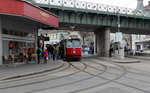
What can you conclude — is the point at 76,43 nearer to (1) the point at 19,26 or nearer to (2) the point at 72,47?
(2) the point at 72,47

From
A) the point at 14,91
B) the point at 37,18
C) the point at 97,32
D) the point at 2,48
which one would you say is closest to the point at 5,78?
the point at 14,91

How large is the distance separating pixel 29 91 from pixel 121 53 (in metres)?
24.1

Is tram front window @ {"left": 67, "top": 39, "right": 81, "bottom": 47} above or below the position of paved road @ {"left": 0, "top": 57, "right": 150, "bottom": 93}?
above

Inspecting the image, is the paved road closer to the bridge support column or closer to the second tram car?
the second tram car

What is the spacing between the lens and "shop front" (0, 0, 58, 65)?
16.2 metres

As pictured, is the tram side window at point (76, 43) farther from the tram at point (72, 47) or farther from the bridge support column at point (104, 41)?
the bridge support column at point (104, 41)

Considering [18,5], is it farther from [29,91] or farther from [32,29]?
[29,91]

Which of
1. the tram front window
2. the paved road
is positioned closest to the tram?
the tram front window

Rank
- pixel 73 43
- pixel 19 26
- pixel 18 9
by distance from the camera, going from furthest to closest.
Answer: pixel 73 43
pixel 19 26
pixel 18 9

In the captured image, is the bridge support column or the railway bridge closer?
the railway bridge

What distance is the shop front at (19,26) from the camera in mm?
16250

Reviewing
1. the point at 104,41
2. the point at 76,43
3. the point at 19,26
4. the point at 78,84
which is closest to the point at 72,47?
the point at 76,43

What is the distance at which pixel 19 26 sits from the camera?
20562 millimetres

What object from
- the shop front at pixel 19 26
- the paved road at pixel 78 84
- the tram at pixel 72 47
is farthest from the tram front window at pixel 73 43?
the paved road at pixel 78 84
